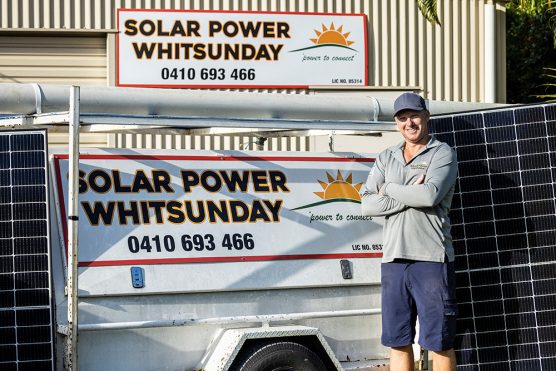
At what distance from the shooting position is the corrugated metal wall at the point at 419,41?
51.5ft

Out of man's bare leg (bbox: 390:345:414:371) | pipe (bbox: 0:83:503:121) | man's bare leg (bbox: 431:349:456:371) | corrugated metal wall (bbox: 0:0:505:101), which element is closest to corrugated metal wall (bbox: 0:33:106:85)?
corrugated metal wall (bbox: 0:0:505:101)

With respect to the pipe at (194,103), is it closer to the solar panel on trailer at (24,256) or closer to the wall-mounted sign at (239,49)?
the solar panel on trailer at (24,256)

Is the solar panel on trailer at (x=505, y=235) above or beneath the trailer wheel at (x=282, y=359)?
above

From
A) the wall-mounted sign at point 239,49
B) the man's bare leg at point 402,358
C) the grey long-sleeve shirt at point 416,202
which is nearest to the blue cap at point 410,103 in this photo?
the grey long-sleeve shirt at point 416,202

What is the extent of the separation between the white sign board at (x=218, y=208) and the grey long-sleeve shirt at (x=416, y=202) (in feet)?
1.64

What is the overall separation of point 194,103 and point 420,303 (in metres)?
1.99

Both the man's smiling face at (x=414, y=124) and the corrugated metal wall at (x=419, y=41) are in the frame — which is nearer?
the man's smiling face at (x=414, y=124)

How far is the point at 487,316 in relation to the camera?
7.14m

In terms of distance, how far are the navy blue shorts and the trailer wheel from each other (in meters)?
0.50

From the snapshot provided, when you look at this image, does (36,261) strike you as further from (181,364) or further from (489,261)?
(489,261)

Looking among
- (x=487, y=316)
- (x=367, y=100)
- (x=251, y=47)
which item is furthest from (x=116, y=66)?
(x=487, y=316)

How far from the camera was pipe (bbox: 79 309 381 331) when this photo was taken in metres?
6.22

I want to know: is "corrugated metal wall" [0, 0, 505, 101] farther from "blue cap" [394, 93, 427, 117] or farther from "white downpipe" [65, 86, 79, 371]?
"white downpipe" [65, 86, 79, 371]

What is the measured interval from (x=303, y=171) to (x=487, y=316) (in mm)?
1625
